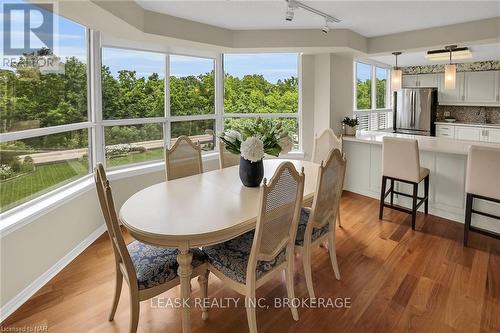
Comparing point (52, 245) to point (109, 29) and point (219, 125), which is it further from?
point (219, 125)

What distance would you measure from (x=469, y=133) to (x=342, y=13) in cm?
515

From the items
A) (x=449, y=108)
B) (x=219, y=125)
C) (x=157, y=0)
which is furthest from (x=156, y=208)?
(x=449, y=108)

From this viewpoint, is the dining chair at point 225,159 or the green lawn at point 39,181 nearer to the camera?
the green lawn at point 39,181

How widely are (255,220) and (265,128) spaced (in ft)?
2.87

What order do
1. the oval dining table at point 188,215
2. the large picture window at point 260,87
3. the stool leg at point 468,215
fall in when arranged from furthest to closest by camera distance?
the large picture window at point 260,87
the stool leg at point 468,215
the oval dining table at point 188,215

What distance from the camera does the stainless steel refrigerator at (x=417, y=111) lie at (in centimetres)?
696

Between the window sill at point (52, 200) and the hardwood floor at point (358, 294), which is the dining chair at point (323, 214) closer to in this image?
the hardwood floor at point (358, 294)

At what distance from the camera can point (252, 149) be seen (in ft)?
7.53

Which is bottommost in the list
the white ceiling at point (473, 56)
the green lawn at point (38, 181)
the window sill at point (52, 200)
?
the window sill at point (52, 200)

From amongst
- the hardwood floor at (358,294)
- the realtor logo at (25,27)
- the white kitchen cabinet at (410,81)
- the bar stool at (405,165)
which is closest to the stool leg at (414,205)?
the bar stool at (405,165)

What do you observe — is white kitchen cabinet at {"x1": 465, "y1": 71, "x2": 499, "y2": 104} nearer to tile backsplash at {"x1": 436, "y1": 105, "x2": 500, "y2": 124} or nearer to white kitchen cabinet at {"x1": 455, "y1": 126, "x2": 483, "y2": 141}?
tile backsplash at {"x1": 436, "y1": 105, "x2": 500, "y2": 124}

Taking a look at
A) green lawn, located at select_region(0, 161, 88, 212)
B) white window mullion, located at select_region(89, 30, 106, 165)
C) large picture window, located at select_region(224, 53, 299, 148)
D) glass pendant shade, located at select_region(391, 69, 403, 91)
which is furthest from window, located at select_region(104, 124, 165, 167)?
glass pendant shade, located at select_region(391, 69, 403, 91)

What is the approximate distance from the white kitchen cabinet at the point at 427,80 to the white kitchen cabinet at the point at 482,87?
1.88 ft

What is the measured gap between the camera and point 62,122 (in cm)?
300
